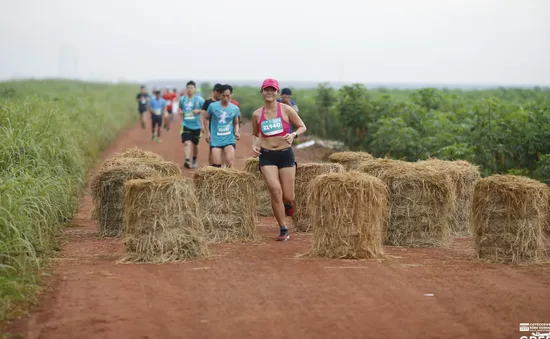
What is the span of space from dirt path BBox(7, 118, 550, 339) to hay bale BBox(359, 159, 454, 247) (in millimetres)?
649

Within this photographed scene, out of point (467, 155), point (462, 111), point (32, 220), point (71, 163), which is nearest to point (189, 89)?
point (71, 163)

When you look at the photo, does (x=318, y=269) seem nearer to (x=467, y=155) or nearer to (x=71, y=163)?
(x=71, y=163)

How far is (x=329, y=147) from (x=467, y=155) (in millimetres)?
10435

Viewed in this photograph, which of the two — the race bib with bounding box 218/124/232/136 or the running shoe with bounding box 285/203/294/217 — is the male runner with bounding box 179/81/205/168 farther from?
the running shoe with bounding box 285/203/294/217

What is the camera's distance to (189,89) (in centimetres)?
1856

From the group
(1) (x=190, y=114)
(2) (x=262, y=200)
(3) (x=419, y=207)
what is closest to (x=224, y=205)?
(3) (x=419, y=207)

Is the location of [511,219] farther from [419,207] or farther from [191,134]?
[191,134]

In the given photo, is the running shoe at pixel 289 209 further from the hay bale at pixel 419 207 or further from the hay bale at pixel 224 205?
the hay bale at pixel 419 207

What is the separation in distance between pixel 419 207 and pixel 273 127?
2299mm

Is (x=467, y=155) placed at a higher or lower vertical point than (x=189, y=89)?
lower

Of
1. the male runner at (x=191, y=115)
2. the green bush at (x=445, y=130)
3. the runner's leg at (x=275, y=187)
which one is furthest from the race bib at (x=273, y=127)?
the male runner at (x=191, y=115)

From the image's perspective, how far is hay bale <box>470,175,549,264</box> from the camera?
9.45 m

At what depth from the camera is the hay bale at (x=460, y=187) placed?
11922 millimetres

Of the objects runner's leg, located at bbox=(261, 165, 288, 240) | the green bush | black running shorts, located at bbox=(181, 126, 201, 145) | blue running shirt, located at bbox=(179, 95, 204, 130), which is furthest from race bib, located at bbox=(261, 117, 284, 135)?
black running shorts, located at bbox=(181, 126, 201, 145)
